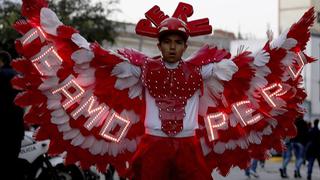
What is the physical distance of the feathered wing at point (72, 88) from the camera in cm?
587

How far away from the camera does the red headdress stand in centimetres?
585

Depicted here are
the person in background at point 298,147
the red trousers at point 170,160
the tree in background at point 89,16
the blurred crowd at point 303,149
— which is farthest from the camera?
the tree in background at point 89,16

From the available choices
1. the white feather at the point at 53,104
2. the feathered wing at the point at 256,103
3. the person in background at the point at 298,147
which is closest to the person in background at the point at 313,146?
the person in background at the point at 298,147

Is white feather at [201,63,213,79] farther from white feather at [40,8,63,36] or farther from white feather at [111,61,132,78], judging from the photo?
white feather at [40,8,63,36]

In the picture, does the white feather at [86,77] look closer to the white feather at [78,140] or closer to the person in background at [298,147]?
the white feather at [78,140]

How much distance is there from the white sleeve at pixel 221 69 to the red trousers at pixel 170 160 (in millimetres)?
682

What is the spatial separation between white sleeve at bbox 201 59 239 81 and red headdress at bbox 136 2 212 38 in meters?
0.30

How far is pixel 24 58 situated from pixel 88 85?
→ 2.03ft

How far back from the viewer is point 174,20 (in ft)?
18.9

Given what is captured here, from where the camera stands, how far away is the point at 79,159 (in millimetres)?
6164

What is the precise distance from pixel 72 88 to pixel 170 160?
115cm

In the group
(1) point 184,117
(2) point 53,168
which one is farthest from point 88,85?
(2) point 53,168

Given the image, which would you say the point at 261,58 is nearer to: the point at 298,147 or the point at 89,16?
the point at 298,147

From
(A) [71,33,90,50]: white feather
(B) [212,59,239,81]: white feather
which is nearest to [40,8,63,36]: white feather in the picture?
(A) [71,33,90,50]: white feather
